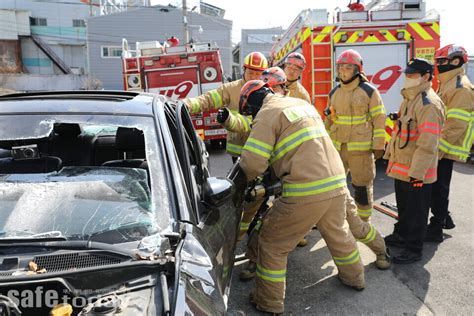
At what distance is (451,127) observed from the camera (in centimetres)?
438

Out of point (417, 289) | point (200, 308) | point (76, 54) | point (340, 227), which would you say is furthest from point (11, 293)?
point (76, 54)

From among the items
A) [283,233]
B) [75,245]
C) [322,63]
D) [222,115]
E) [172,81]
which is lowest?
[283,233]

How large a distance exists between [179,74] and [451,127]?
678cm

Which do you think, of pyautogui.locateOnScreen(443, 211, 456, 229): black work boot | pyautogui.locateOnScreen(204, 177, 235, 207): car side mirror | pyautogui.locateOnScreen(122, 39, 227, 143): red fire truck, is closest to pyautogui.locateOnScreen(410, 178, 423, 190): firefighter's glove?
pyautogui.locateOnScreen(443, 211, 456, 229): black work boot

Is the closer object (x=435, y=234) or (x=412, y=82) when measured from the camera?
(x=412, y=82)

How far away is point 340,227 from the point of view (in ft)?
10.00

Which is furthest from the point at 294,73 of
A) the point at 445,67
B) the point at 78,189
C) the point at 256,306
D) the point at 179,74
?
the point at 179,74

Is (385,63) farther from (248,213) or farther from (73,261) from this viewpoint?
(73,261)

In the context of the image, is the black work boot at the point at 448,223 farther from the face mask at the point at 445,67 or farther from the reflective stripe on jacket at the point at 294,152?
the reflective stripe on jacket at the point at 294,152

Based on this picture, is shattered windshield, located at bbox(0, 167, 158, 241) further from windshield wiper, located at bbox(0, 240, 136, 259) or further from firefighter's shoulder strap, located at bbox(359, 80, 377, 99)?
firefighter's shoulder strap, located at bbox(359, 80, 377, 99)

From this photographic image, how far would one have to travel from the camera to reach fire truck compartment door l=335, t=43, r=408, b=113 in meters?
6.62

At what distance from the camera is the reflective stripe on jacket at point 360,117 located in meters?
4.25

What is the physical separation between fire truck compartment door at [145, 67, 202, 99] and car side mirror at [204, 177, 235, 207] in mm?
7840

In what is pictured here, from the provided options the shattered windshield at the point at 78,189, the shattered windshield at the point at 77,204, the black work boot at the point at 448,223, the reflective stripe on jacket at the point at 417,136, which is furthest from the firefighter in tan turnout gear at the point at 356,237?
the shattered windshield at the point at 77,204
